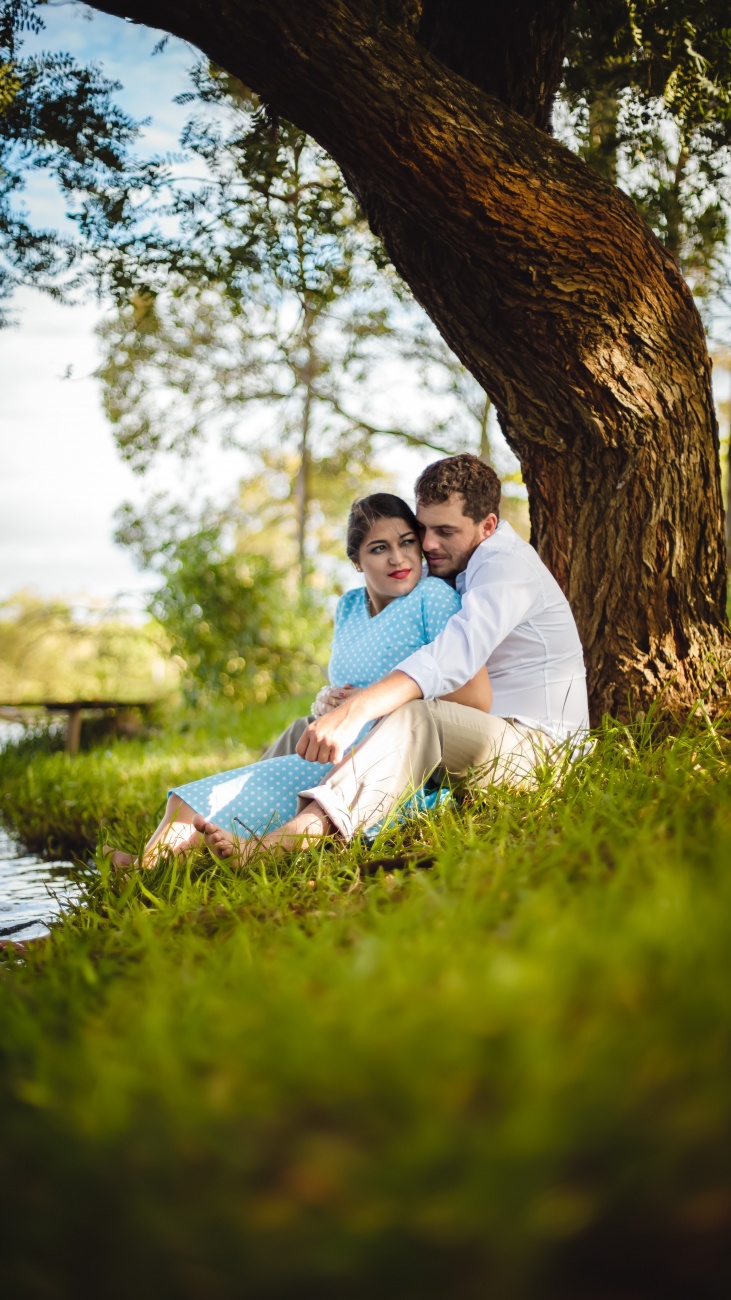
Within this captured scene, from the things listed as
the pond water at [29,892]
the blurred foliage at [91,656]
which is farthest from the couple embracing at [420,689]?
the blurred foliage at [91,656]

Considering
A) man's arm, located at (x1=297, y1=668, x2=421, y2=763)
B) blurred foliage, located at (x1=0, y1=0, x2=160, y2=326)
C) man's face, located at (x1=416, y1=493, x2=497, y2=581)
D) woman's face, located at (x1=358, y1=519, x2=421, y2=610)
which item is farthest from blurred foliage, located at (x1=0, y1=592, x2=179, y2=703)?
man's arm, located at (x1=297, y1=668, x2=421, y2=763)

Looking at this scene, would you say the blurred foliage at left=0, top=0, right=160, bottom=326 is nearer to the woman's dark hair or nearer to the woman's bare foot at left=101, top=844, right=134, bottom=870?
the woman's dark hair

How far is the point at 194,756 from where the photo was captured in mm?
6543

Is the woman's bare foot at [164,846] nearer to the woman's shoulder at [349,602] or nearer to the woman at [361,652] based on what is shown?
the woman at [361,652]

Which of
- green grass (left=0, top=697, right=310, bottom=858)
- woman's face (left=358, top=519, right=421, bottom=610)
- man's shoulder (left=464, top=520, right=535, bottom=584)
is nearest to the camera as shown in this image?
man's shoulder (left=464, top=520, right=535, bottom=584)

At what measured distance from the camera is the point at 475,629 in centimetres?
312

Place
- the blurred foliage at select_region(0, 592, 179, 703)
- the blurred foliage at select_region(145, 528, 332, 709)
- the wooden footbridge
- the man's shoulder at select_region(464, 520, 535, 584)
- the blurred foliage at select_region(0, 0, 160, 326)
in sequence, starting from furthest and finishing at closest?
the blurred foliage at select_region(0, 592, 179, 703) → the blurred foliage at select_region(145, 528, 332, 709) → the wooden footbridge → the blurred foliage at select_region(0, 0, 160, 326) → the man's shoulder at select_region(464, 520, 535, 584)

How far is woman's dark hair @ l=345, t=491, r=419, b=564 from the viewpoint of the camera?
3.52 meters

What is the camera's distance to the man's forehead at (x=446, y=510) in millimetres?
3424

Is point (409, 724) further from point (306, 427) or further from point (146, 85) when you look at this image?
point (306, 427)

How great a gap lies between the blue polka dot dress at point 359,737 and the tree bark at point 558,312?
0.71m

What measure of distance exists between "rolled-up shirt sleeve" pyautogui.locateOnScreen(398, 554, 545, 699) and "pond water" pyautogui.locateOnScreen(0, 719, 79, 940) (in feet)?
4.54

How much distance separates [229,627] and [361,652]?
19.4 feet

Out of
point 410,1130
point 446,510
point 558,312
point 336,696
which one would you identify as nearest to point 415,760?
point 336,696
